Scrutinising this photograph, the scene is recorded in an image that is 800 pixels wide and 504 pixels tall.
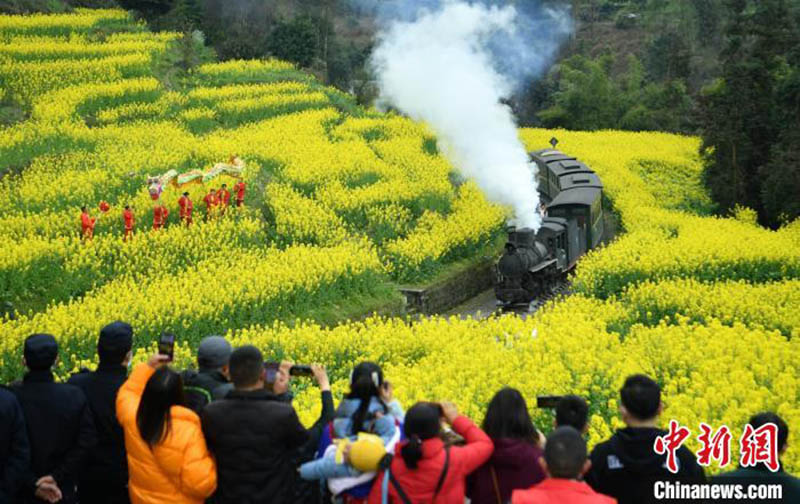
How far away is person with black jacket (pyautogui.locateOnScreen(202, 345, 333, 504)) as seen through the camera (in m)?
6.50

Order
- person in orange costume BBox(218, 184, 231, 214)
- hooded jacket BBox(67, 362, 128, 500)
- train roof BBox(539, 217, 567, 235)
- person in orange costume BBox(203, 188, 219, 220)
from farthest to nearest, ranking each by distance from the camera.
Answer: train roof BBox(539, 217, 567, 235), person in orange costume BBox(218, 184, 231, 214), person in orange costume BBox(203, 188, 219, 220), hooded jacket BBox(67, 362, 128, 500)

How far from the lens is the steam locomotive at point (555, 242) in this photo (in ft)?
77.8

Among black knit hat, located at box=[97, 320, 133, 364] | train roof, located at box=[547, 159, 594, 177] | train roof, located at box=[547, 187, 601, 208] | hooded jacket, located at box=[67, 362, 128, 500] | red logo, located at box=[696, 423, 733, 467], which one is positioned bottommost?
train roof, located at box=[547, 159, 594, 177]

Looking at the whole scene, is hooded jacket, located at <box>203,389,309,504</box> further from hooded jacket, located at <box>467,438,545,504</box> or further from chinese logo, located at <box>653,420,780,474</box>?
chinese logo, located at <box>653,420,780,474</box>

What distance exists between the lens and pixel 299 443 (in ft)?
21.7

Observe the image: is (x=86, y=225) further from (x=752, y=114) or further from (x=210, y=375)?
(x=752, y=114)

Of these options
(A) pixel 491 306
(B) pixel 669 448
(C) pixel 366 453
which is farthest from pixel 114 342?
(A) pixel 491 306

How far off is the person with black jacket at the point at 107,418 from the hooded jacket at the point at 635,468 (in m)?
3.93

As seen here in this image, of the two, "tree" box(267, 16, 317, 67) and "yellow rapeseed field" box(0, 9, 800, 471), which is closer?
"yellow rapeseed field" box(0, 9, 800, 471)

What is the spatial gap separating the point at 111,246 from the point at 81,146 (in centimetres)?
1027

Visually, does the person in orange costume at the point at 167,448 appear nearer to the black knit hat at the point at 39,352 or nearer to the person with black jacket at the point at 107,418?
the person with black jacket at the point at 107,418

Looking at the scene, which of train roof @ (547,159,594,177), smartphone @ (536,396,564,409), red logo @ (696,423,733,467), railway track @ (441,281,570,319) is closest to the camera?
smartphone @ (536,396,564,409)

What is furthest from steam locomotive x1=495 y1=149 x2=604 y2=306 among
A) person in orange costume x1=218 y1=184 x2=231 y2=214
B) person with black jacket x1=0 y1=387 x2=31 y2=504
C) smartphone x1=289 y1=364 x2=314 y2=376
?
person with black jacket x1=0 y1=387 x2=31 y2=504

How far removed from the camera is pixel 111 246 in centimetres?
2109
